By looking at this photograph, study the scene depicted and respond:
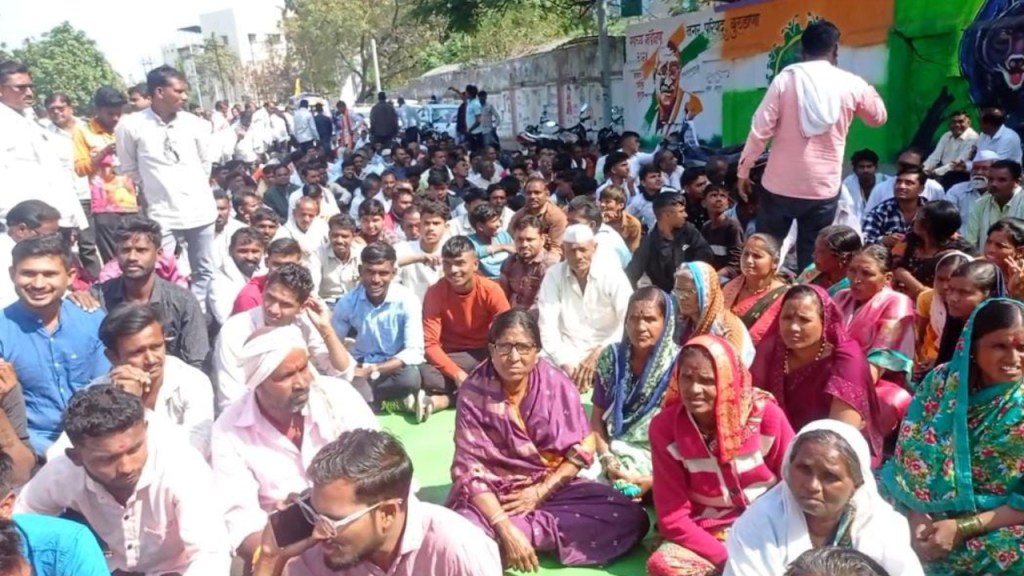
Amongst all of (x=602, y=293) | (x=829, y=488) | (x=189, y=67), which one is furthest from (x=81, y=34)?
(x=829, y=488)

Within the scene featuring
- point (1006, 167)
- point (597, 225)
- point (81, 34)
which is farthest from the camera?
point (81, 34)

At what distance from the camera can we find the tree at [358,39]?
33.4 m

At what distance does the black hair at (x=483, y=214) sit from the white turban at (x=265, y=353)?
3551 mm

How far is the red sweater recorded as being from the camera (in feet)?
16.3

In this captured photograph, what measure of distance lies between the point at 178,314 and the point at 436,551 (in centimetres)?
265

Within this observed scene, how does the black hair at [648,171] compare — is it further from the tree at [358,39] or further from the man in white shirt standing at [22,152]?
the tree at [358,39]

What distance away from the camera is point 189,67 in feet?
163

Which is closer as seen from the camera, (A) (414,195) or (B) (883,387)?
(B) (883,387)

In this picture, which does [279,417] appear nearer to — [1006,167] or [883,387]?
[883,387]

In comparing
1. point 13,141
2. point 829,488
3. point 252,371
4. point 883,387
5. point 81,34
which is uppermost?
point 81,34

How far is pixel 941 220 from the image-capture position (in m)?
4.50

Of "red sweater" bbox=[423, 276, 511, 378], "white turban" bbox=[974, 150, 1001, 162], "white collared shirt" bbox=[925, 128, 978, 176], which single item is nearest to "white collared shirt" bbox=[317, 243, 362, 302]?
"red sweater" bbox=[423, 276, 511, 378]

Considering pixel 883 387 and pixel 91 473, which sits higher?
pixel 91 473

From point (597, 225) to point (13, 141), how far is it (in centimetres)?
372
